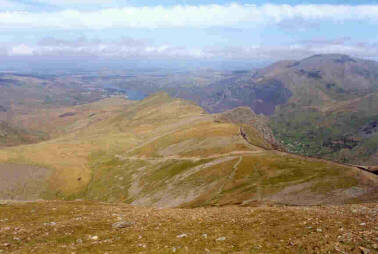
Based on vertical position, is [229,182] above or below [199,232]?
below

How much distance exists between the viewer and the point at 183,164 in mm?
178125

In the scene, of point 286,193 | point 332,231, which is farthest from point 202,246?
point 286,193

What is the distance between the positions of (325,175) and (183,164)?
307 ft

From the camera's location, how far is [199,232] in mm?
31359

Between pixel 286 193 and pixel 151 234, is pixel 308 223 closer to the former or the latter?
pixel 151 234

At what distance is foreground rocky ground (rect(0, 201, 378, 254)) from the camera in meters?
25.0

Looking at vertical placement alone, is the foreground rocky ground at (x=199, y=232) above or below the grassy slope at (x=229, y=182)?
above

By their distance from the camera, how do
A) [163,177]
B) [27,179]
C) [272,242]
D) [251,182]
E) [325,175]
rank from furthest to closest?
[27,179]
[163,177]
[251,182]
[325,175]
[272,242]

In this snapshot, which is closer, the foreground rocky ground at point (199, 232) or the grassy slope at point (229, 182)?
the foreground rocky ground at point (199, 232)

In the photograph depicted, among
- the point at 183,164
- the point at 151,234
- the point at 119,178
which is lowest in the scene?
the point at 119,178

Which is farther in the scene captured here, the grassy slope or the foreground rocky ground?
the grassy slope

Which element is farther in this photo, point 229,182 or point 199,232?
point 229,182

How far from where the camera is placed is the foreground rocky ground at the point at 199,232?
2502 cm

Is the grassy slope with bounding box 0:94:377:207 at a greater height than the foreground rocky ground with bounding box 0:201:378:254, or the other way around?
the foreground rocky ground with bounding box 0:201:378:254
